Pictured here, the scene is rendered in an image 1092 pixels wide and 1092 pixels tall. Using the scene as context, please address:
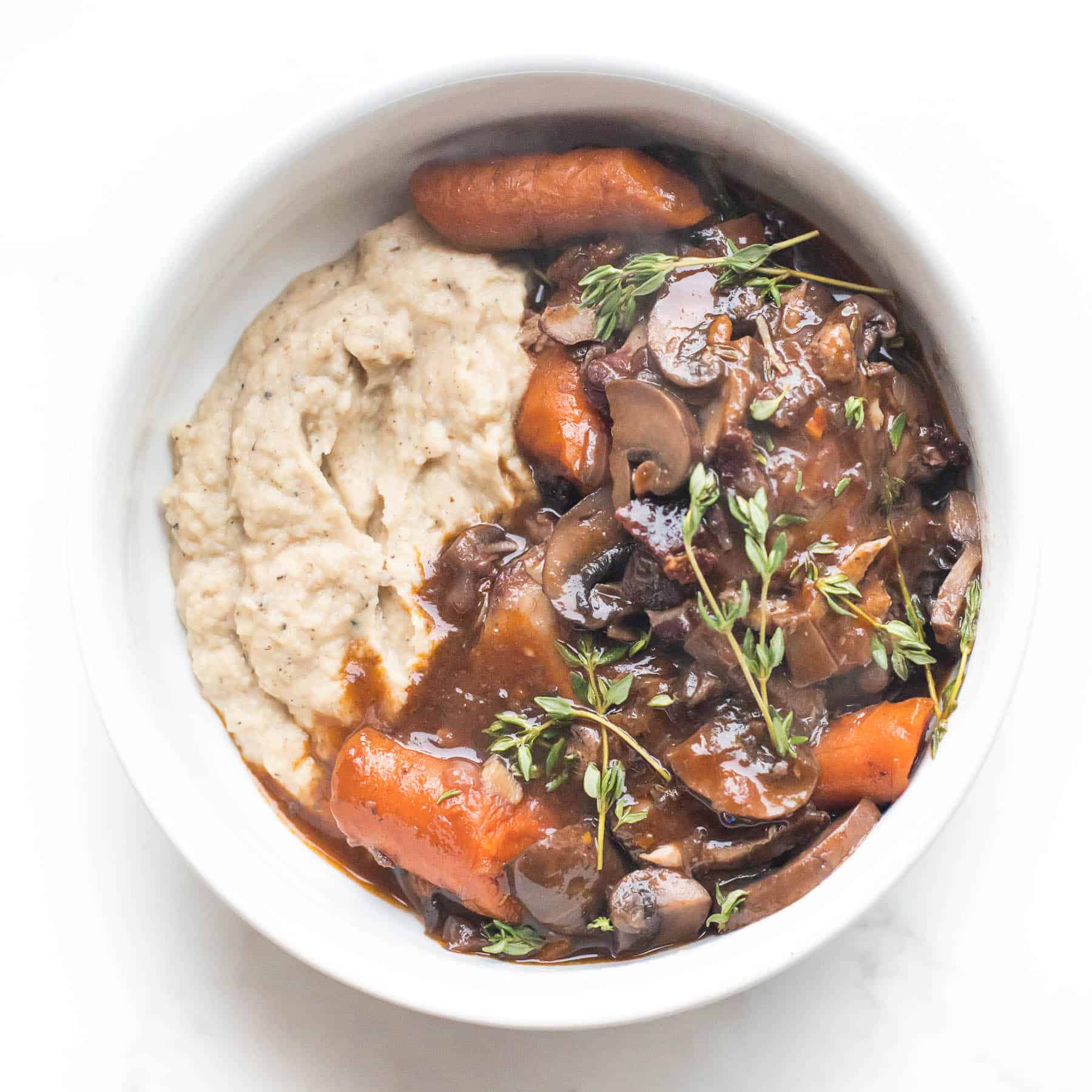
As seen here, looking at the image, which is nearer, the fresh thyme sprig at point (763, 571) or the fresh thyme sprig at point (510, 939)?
the fresh thyme sprig at point (763, 571)

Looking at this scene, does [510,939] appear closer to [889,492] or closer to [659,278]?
[889,492]

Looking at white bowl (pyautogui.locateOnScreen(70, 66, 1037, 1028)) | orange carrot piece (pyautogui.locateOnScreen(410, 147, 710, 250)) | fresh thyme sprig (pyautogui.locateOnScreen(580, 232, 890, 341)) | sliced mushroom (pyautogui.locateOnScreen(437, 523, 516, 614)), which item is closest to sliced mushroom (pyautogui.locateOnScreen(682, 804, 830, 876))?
white bowl (pyautogui.locateOnScreen(70, 66, 1037, 1028))

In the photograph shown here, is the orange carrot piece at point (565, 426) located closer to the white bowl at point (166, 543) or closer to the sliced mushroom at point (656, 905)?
the white bowl at point (166, 543)

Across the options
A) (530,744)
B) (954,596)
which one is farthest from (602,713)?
(954,596)

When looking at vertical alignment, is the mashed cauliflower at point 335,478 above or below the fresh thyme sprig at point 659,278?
below

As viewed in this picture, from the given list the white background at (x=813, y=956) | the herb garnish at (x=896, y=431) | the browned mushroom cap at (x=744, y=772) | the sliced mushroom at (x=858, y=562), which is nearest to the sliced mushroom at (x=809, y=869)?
the browned mushroom cap at (x=744, y=772)

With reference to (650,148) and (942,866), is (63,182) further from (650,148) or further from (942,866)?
(942,866)
